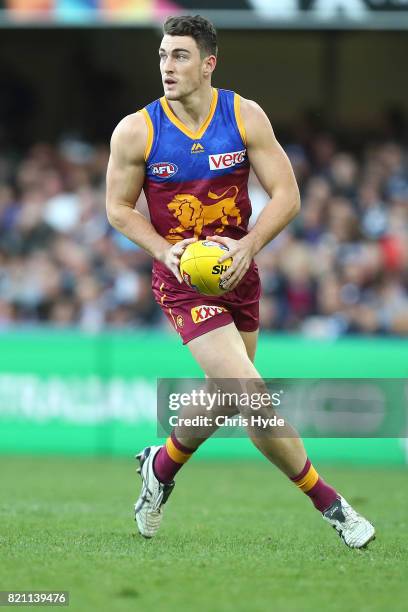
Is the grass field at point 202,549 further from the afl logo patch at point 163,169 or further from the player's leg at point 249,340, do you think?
the afl logo patch at point 163,169

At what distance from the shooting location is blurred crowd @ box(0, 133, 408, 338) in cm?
1372

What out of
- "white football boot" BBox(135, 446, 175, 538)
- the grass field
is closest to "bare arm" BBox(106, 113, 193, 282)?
"white football boot" BBox(135, 446, 175, 538)

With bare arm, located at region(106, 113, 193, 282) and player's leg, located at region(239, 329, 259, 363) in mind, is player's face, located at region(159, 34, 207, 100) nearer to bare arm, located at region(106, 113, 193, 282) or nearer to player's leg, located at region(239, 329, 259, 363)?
bare arm, located at region(106, 113, 193, 282)

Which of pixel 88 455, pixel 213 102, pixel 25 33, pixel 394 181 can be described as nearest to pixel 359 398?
pixel 88 455

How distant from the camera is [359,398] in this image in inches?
471

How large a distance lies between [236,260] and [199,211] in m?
0.49

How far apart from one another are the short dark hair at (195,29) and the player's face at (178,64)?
0.08 ft

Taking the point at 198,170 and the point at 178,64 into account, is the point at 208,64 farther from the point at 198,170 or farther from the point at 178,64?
the point at 198,170

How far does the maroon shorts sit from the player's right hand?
0.24m

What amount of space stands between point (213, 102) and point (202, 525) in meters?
2.54

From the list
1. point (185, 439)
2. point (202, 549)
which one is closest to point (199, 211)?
point (185, 439)

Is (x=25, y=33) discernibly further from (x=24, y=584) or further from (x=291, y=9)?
(x=24, y=584)

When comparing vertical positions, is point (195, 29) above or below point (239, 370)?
above

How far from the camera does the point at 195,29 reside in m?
6.25
